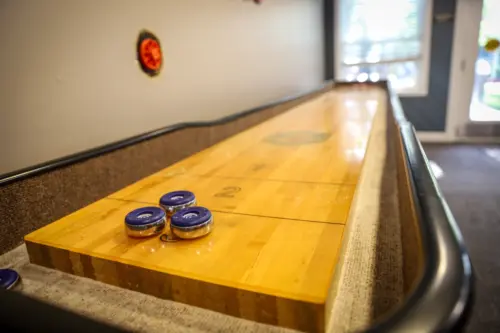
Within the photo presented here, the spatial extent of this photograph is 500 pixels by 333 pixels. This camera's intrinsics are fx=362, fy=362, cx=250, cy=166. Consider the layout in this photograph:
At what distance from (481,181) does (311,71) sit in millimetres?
2682

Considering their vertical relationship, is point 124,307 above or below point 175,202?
below

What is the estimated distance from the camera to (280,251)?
28.2 inches

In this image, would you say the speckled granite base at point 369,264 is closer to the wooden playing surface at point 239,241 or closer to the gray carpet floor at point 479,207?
the wooden playing surface at point 239,241

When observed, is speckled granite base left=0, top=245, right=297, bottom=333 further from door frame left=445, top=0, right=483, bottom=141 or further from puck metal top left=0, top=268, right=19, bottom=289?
door frame left=445, top=0, right=483, bottom=141

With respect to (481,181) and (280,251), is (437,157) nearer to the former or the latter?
(481,181)

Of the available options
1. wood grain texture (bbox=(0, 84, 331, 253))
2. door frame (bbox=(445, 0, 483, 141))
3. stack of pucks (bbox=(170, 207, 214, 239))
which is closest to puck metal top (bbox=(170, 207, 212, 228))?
stack of pucks (bbox=(170, 207, 214, 239))

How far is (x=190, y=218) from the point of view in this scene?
791mm

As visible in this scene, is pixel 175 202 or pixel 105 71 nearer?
pixel 175 202

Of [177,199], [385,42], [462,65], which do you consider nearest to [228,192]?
[177,199]

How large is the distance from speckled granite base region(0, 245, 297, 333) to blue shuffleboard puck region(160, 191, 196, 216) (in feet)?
0.73

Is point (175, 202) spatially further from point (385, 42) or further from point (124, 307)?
point (385, 42)

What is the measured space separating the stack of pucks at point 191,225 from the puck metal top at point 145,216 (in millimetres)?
42

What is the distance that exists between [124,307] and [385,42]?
6.25 m

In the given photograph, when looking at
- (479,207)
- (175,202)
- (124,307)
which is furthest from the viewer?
(479,207)
